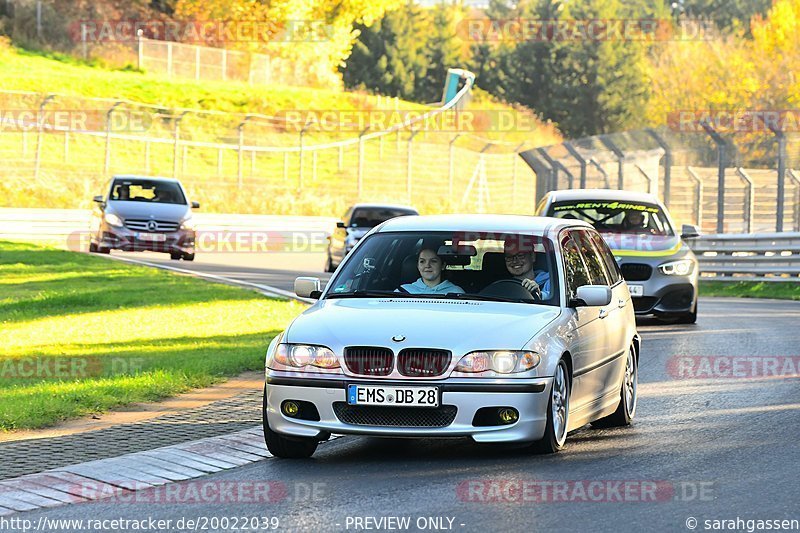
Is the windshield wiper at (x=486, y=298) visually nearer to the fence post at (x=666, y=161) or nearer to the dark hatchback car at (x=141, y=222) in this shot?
the fence post at (x=666, y=161)

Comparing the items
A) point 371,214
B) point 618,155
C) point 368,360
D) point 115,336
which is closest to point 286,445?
point 368,360

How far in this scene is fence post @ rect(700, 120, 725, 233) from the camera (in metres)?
27.9

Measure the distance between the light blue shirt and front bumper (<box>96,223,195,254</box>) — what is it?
846 inches

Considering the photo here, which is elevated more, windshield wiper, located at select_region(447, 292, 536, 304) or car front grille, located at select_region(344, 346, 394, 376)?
windshield wiper, located at select_region(447, 292, 536, 304)

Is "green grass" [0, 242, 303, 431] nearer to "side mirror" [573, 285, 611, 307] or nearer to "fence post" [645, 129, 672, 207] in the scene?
"side mirror" [573, 285, 611, 307]

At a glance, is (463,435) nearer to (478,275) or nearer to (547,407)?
(547,407)

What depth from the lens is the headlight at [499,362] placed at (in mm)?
8688

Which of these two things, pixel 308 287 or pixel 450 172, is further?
pixel 450 172

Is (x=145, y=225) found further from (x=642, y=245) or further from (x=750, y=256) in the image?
(x=642, y=245)

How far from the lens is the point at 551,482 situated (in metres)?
8.21

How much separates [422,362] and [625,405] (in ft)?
8.14

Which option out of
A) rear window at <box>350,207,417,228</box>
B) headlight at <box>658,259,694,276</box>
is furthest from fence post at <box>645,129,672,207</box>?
headlight at <box>658,259,694,276</box>

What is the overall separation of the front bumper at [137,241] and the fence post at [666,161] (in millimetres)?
9460

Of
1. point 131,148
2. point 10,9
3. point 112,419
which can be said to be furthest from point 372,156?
point 112,419
